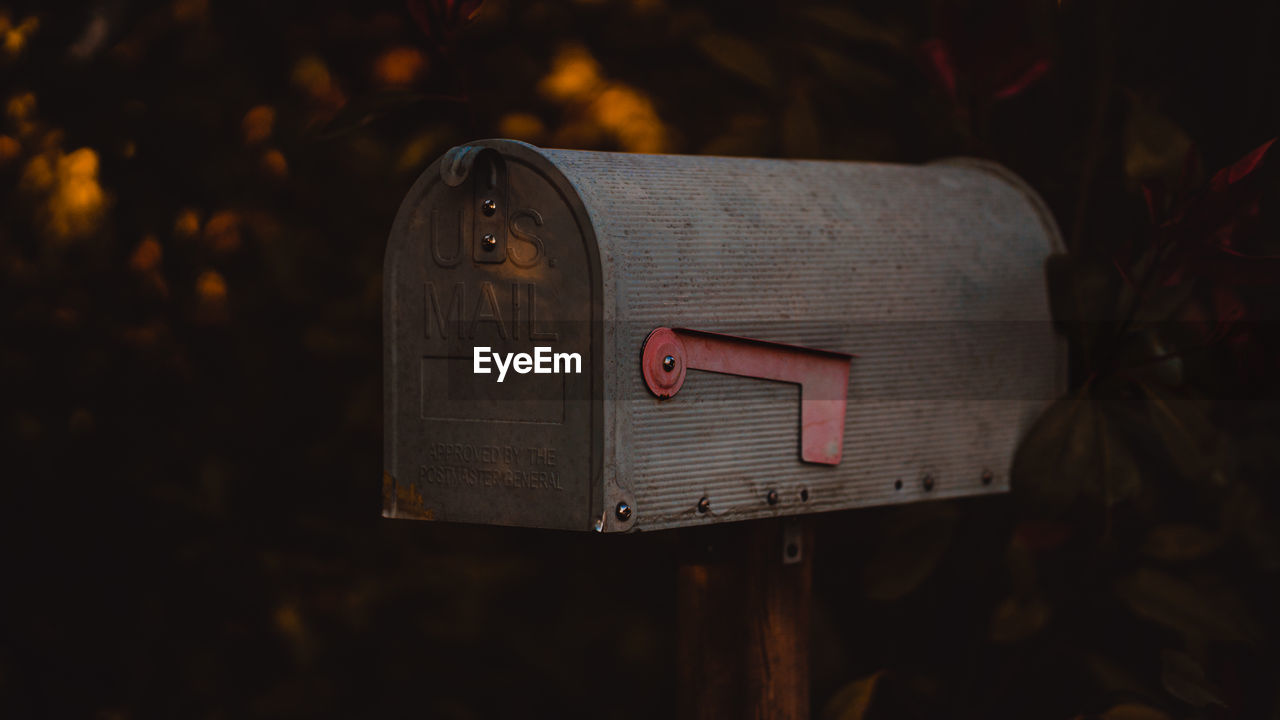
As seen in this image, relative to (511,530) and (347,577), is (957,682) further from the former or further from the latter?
(347,577)

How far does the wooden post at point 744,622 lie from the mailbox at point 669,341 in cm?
17

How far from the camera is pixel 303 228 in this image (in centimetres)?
303

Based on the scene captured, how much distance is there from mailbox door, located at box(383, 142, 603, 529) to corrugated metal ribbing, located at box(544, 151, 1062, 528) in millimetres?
44

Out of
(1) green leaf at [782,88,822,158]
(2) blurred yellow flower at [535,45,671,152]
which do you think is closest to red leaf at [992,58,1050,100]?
(1) green leaf at [782,88,822,158]

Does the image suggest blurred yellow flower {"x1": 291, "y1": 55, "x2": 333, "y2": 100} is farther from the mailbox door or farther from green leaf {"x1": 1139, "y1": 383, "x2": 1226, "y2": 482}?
green leaf {"x1": 1139, "y1": 383, "x2": 1226, "y2": 482}

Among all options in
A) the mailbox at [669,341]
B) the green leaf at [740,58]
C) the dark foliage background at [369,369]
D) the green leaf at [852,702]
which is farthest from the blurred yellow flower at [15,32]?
the green leaf at [852,702]

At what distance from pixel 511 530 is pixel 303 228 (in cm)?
69

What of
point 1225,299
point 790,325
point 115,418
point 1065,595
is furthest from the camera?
point 115,418

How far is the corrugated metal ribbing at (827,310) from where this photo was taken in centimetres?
195

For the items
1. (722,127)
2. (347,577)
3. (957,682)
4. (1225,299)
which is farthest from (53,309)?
(1225,299)

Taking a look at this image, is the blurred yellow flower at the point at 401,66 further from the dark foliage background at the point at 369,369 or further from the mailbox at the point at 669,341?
the mailbox at the point at 669,341

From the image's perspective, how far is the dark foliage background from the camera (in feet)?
9.60

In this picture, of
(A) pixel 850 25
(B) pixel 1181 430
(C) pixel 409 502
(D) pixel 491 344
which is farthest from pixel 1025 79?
(C) pixel 409 502

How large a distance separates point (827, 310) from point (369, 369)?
3.83ft
